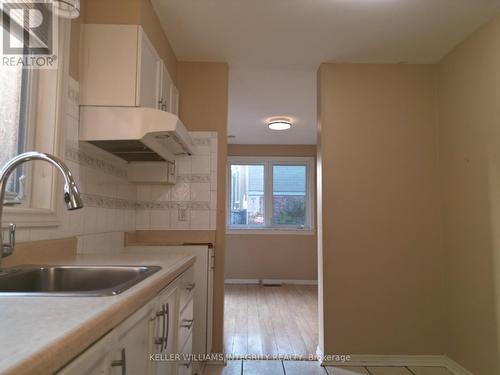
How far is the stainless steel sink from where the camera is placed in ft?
4.10

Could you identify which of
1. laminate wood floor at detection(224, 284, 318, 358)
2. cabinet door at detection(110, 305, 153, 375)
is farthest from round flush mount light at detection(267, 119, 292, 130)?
cabinet door at detection(110, 305, 153, 375)

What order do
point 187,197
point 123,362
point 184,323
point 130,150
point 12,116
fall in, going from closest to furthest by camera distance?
point 123,362
point 12,116
point 184,323
point 130,150
point 187,197

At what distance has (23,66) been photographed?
1.55 meters

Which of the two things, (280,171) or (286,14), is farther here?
(280,171)

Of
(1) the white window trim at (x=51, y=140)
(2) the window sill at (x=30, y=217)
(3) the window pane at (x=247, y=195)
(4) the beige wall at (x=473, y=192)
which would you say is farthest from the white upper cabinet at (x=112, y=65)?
(3) the window pane at (x=247, y=195)

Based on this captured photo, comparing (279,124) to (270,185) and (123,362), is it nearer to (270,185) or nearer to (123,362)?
(270,185)

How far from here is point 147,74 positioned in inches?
79.7

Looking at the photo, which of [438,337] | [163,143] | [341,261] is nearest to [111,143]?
[163,143]

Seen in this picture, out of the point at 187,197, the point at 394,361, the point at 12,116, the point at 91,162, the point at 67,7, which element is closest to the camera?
the point at 67,7

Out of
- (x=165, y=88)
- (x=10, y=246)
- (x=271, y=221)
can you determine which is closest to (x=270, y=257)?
(x=271, y=221)

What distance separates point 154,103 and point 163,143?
248mm

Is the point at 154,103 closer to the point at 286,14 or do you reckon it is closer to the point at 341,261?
the point at 286,14

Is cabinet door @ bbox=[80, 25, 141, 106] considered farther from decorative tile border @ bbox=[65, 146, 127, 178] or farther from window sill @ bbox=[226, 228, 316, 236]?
window sill @ bbox=[226, 228, 316, 236]

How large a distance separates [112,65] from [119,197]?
0.87m
